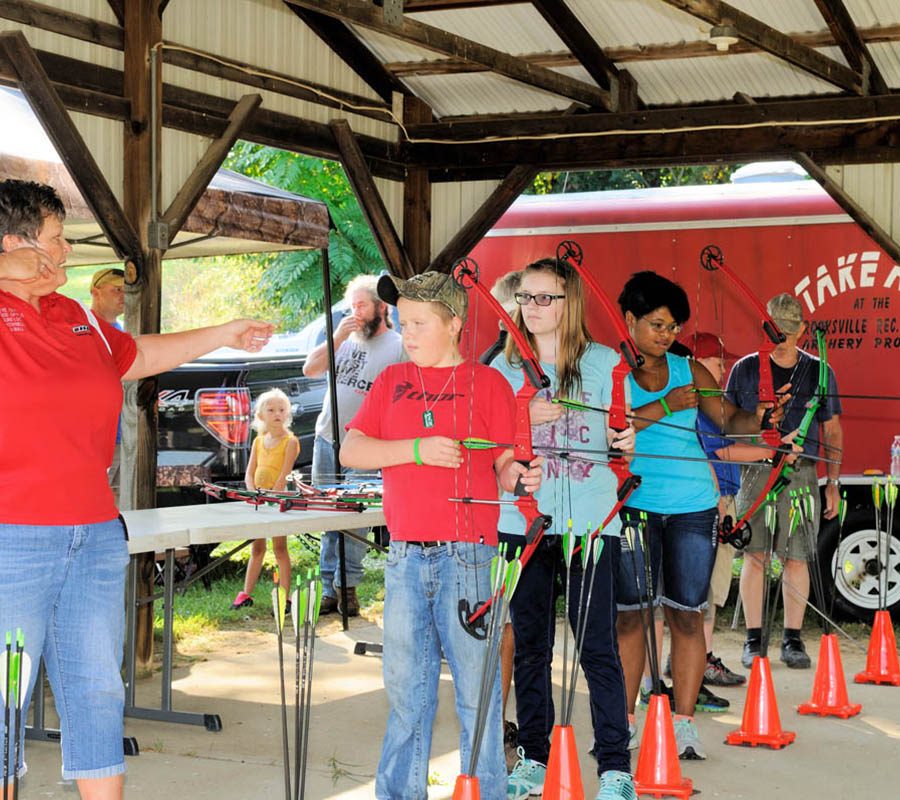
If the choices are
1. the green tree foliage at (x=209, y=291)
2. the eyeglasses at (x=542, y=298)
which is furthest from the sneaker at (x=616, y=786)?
the green tree foliage at (x=209, y=291)

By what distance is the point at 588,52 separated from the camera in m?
7.26

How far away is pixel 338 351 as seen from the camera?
758 centimetres

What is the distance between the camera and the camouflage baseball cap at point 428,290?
3.41m

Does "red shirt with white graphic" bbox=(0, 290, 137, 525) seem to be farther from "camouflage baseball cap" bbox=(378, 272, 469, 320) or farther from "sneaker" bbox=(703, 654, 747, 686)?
"sneaker" bbox=(703, 654, 747, 686)

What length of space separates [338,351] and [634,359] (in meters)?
3.87

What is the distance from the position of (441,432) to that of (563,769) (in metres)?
0.97

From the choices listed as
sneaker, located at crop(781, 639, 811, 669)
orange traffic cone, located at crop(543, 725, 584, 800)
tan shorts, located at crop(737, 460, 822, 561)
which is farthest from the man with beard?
orange traffic cone, located at crop(543, 725, 584, 800)

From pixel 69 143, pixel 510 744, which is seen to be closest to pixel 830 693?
pixel 510 744

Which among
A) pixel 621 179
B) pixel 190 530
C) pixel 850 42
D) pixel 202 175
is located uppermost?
pixel 621 179

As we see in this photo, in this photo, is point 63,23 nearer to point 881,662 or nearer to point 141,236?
point 141,236

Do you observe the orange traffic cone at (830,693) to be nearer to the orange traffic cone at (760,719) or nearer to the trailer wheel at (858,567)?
the orange traffic cone at (760,719)

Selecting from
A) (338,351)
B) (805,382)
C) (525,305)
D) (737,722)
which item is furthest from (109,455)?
(338,351)

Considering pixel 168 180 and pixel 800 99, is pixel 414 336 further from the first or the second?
pixel 800 99

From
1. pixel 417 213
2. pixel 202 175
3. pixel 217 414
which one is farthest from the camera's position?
pixel 217 414
